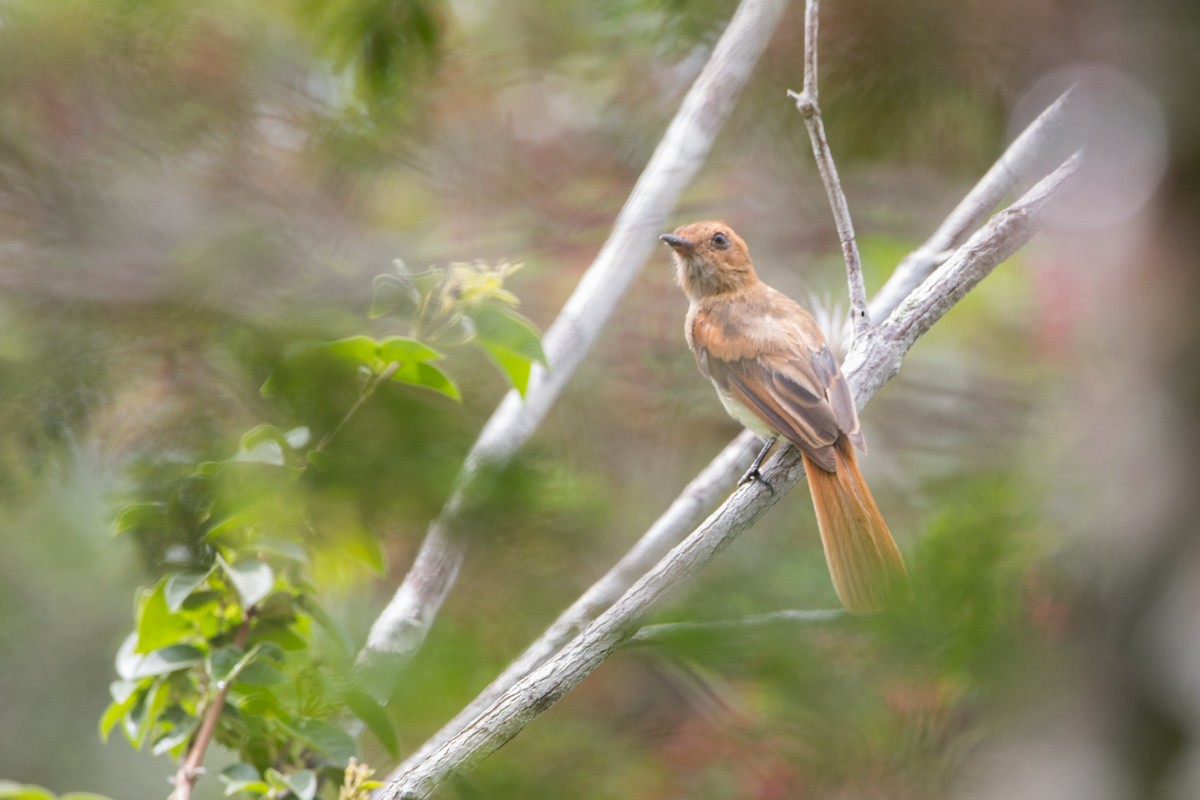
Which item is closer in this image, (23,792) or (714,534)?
(23,792)

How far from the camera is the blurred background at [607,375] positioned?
1259mm

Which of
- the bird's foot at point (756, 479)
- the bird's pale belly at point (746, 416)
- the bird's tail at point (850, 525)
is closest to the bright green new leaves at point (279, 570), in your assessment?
the bird's tail at point (850, 525)

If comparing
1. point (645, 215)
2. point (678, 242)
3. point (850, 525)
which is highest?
point (678, 242)

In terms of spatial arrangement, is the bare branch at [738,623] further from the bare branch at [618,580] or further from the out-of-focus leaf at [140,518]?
the out-of-focus leaf at [140,518]

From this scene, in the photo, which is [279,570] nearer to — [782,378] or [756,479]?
[756,479]

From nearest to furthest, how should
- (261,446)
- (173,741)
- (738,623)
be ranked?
(738,623) → (261,446) → (173,741)

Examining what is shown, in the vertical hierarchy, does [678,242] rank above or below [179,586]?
above

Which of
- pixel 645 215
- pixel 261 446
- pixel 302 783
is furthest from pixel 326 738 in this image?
pixel 645 215

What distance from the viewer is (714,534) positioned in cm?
203

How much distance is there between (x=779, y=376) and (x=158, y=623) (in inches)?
83.1

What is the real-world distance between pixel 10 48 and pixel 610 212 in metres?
1.94

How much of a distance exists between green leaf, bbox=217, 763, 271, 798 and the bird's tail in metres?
1.09

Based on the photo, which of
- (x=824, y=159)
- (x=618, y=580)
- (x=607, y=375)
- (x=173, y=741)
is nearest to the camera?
(x=173, y=741)

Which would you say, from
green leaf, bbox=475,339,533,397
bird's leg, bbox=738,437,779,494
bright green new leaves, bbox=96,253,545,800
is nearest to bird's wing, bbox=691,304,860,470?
bird's leg, bbox=738,437,779,494
